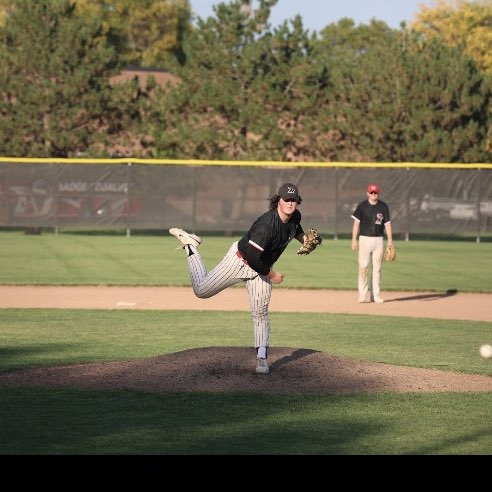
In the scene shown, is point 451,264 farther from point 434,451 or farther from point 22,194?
point 434,451

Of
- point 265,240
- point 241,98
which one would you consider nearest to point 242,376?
point 265,240

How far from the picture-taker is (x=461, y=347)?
14.4 metres

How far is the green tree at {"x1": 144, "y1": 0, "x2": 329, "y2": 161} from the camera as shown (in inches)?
1601

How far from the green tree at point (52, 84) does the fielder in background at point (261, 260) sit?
28.9 m

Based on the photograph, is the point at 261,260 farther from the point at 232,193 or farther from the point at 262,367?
the point at 232,193

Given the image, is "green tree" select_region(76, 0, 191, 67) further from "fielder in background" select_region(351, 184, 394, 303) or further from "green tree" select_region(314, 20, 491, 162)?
"fielder in background" select_region(351, 184, 394, 303)

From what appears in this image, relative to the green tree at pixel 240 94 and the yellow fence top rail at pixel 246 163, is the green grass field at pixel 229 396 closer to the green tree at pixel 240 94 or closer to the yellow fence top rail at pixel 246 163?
the yellow fence top rail at pixel 246 163

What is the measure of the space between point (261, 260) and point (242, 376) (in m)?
1.17

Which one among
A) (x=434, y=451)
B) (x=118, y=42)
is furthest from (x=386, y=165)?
(x=118, y=42)

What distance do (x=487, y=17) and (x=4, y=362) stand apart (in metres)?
62.3

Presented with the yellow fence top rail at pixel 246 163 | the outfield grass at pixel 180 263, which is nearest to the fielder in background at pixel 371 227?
the outfield grass at pixel 180 263

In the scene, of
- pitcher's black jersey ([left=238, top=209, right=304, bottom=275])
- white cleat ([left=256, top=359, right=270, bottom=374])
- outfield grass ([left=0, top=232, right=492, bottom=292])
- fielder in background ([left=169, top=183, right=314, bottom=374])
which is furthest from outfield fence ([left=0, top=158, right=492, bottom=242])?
pitcher's black jersey ([left=238, top=209, right=304, bottom=275])

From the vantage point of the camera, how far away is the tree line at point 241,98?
39.7m

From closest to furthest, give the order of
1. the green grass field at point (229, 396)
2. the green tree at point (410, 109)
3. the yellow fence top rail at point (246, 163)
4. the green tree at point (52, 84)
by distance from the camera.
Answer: the green grass field at point (229, 396)
the yellow fence top rail at point (246, 163)
the green tree at point (52, 84)
the green tree at point (410, 109)
